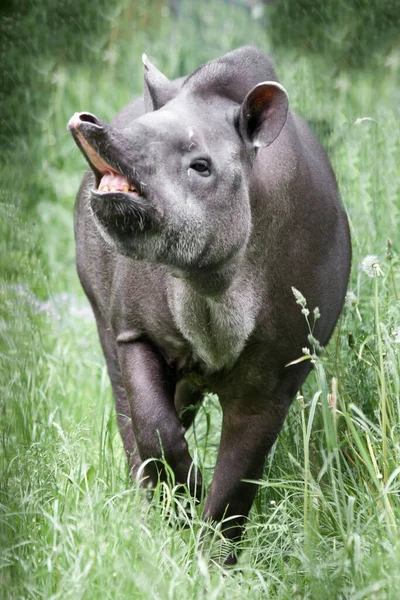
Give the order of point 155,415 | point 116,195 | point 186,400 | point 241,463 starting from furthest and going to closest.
Answer: point 186,400 < point 241,463 < point 155,415 < point 116,195

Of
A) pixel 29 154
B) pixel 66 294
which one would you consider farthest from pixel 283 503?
pixel 66 294

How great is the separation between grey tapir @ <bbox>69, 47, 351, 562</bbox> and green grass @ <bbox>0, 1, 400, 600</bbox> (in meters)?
0.19

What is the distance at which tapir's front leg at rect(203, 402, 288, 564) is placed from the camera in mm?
4809

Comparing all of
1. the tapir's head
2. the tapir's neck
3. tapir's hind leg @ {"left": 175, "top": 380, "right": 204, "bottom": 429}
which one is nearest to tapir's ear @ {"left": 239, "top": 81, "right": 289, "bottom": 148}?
the tapir's head

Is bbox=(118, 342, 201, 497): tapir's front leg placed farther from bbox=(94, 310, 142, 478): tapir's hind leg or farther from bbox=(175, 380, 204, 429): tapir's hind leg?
bbox=(175, 380, 204, 429): tapir's hind leg

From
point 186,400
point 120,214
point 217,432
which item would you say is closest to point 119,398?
point 186,400

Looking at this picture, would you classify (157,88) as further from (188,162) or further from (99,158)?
(99,158)

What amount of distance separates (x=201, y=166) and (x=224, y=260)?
41 centimetres

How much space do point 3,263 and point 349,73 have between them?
3.46 meters

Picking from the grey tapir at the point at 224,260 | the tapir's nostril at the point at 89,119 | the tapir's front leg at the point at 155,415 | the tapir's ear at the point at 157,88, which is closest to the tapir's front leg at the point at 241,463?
the grey tapir at the point at 224,260

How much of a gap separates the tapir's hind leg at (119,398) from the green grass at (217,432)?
0.09 meters

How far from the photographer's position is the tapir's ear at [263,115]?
4.39 meters

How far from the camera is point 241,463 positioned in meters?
4.84

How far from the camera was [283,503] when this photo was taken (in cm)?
476
